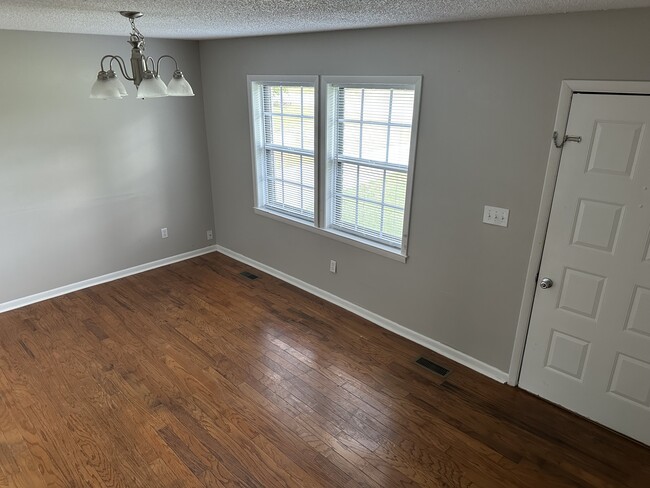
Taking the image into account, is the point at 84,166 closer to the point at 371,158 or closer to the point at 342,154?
the point at 342,154

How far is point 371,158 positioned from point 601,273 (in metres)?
1.80

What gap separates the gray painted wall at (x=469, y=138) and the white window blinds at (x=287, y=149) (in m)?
0.23

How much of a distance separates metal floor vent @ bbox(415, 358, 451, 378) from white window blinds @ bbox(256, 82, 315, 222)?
168cm

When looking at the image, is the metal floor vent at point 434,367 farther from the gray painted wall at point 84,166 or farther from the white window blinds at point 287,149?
the gray painted wall at point 84,166

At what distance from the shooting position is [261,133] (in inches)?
169

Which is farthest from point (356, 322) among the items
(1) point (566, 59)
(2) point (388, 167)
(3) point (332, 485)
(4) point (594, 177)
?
(1) point (566, 59)

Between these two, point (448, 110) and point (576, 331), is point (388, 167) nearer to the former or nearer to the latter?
point (448, 110)

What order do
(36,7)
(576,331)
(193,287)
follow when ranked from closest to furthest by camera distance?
(36,7)
(576,331)
(193,287)

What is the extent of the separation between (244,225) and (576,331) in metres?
3.40

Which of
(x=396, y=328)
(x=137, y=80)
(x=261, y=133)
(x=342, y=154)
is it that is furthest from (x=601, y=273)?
(x=261, y=133)

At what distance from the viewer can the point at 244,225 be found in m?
4.85

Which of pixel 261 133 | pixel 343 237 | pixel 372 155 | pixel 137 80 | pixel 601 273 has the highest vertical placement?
pixel 137 80

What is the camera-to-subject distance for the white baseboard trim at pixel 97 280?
3.98 m

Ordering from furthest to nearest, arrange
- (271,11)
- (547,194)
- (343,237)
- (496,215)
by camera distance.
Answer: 1. (343,237)
2. (496,215)
3. (547,194)
4. (271,11)
